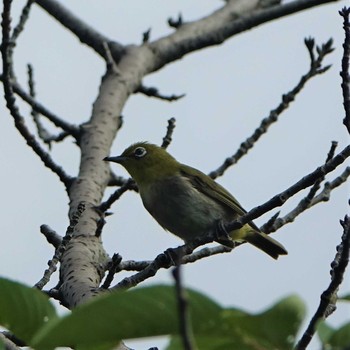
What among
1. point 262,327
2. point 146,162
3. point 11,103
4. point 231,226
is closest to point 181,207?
point 146,162

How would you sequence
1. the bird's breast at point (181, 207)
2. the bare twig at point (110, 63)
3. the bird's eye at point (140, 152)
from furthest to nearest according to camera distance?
the bird's eye at point (140, 152), the bare twig at point (110, 63), the bird's breast at point (181, 207)

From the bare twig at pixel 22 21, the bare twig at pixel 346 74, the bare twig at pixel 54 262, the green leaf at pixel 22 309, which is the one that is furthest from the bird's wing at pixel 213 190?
the green leaf at pixel 22 309

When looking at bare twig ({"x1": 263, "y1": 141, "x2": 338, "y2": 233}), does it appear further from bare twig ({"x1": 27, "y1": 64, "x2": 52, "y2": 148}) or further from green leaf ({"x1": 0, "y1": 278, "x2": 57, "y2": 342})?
green leaf ({"x1": 0, "y1": 278, "x2": 57, "y2": 342})

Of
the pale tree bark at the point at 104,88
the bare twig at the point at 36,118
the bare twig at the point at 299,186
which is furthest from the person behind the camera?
the bare twig at the point at 36,118

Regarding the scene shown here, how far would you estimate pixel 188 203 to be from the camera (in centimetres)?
738

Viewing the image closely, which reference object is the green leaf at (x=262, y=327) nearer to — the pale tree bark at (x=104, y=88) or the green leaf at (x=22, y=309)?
the green leaf at (x=22, y=309)

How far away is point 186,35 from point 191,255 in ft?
11.9

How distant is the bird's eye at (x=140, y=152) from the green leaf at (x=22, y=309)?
6765mm

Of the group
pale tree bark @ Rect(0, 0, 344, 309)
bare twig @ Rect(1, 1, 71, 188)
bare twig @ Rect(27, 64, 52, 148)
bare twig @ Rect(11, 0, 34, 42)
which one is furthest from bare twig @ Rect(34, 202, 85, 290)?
bare twig @ Rect(27, 64, 52, 148)

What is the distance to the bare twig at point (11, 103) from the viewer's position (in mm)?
5848

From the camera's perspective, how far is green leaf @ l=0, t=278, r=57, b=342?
4.70 ft

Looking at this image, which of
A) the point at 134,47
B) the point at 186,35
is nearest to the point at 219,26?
the point at 186,35

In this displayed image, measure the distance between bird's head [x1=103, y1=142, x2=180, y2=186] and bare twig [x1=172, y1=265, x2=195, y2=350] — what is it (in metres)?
6.29

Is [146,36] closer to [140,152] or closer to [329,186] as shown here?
[140,152]
